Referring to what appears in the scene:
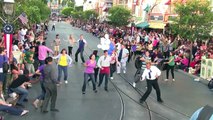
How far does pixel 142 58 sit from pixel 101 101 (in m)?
4.44

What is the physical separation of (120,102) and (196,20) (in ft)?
45.0

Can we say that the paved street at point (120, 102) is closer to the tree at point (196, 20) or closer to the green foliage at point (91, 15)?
the tree at point (196, 20)

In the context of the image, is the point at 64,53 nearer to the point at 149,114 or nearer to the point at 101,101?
the point at 101,101

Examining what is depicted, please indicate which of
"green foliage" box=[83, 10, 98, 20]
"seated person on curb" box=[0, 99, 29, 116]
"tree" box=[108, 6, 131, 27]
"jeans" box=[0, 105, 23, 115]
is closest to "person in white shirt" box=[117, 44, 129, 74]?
"seated person on curb" box=[0, 99, 29, 116]

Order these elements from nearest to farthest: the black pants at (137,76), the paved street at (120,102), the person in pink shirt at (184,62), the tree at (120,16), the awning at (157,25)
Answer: the paved street at (120,102) < the black pants at (137,76) < the person in pink shirt at (184,62) < the awning at (157,25) < the tree at (120,16)

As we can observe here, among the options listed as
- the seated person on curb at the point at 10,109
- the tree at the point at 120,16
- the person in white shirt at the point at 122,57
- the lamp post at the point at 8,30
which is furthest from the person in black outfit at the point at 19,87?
the tree at the point at 120,16

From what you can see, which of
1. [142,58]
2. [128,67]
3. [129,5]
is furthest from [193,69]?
[129,5]

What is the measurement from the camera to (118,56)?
756 inches

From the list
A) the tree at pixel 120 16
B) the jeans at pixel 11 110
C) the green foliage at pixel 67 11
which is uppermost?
the green foliage at pixel 67 11

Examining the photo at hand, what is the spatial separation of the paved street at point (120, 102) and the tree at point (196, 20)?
26.2 ft

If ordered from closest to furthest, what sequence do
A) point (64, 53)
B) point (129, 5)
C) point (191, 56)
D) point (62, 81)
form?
point (64, 53)
point (62, 81)
point (191, 56)
point (129, 5)

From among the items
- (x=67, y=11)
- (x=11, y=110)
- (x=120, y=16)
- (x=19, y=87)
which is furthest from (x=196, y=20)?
(x=67, y=11)

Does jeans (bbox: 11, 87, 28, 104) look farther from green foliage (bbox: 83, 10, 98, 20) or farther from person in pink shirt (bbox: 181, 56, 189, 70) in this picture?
green foliage (bbox: 83, 10, 98, 20)

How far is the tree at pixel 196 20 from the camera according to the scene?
2478 cm
